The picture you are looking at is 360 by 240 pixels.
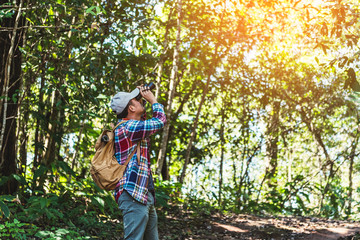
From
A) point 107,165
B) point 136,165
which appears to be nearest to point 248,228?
point 136,165

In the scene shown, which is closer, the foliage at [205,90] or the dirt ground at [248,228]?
the foliage at [205,90]

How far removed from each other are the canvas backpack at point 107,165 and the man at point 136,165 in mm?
36

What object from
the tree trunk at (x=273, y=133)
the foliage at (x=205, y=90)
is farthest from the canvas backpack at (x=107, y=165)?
the tree trunk at (x=273, y=133)

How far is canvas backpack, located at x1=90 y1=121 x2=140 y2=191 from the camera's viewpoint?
302 cm

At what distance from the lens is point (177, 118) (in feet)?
36.3

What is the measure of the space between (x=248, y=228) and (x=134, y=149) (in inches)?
207

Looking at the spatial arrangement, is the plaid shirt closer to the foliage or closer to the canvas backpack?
the canvas backpack

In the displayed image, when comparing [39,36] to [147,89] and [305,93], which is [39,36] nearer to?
[147,89]

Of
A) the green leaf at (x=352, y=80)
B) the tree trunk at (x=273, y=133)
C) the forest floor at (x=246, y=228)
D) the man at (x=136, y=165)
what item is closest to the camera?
the man at (x=136, y=165)

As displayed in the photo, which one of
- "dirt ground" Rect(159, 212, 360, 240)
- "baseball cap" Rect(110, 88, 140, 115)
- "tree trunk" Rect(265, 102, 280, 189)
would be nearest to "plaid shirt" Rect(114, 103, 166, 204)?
"baseball cap" Rect(110, 88, 140, 115)

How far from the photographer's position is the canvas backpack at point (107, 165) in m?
3.02

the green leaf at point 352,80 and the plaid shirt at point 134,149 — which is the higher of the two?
the green leaf at point 352,80

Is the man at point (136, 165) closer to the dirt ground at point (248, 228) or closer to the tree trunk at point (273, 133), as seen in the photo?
the dirt ground at point (248, 228)

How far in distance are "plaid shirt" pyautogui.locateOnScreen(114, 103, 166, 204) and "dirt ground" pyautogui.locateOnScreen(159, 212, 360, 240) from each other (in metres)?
3.44
